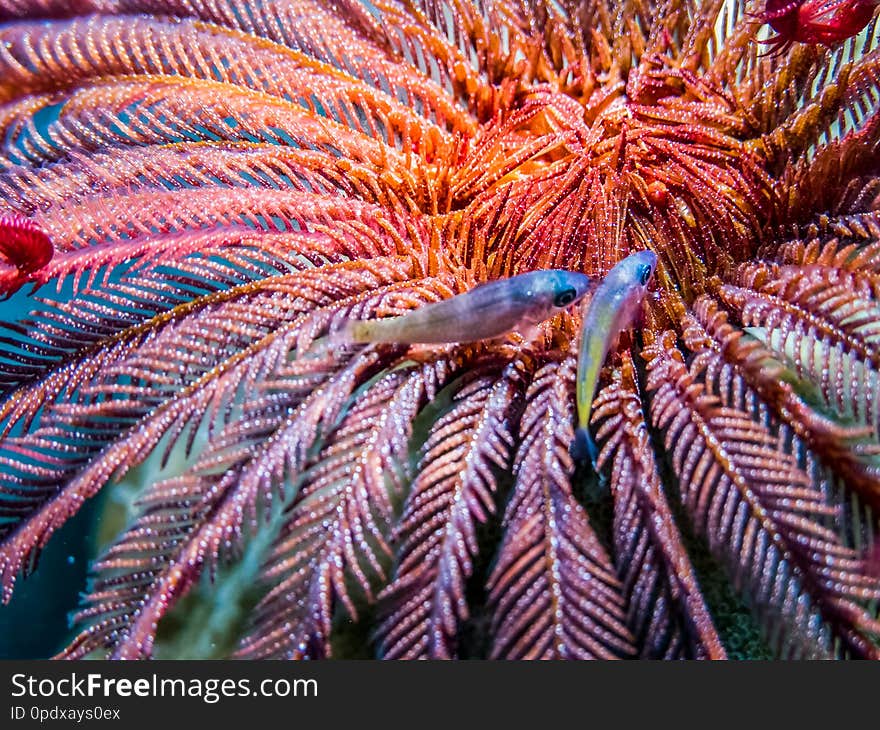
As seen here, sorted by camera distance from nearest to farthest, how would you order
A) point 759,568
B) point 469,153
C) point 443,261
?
point 759,568, point 443,261, point 469,153

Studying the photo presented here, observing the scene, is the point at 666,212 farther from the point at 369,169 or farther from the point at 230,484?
the point at 230,484

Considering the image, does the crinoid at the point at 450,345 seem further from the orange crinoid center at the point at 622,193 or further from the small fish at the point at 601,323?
the small fish at the point at 601,323

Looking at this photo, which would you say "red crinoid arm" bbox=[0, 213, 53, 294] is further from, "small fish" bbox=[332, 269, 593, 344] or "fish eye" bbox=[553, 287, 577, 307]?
"fish eye" bbox=[553, 287, 577, 307]

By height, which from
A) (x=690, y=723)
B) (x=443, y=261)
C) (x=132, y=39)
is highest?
(x=132, y=39)

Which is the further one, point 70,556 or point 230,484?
point 70,556

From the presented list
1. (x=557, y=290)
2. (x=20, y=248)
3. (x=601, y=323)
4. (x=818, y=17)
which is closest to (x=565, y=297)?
(x=557, y=290)

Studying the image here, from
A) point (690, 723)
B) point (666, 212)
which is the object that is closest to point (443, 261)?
point (666, 212)

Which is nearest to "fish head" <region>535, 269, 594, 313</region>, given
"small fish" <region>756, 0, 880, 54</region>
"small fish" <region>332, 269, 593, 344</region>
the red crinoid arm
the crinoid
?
"small fish" <region>332, 269, 593, 344</region>
